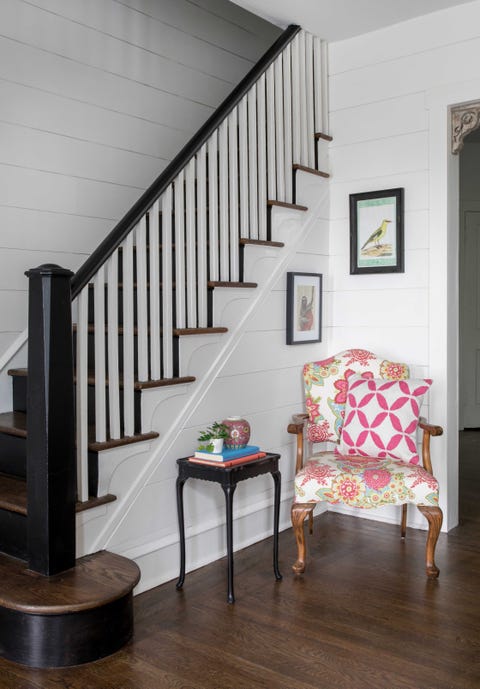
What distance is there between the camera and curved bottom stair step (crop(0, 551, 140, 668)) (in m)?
2.46

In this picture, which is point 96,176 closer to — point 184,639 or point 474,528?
point 184,639

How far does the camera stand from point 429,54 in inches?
160

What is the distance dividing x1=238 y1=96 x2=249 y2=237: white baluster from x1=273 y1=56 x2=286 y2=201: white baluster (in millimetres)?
318

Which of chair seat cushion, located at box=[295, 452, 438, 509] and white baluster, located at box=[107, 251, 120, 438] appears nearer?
white baluster, located at box=[107, 251, 120, 438]

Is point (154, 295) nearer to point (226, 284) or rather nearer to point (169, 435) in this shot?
point (226, 284)

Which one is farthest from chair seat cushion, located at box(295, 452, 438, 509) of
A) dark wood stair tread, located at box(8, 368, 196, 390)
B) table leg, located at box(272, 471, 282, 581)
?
dark wood stair tread, located at box(8, 368, 196, 390)

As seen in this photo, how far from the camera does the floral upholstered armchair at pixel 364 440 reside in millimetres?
3361

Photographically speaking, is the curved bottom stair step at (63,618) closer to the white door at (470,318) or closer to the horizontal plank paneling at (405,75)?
the horizontal plank paneling at (405,75)

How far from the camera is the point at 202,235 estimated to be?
348cm

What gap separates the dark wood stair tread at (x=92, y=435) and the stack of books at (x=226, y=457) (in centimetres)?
22

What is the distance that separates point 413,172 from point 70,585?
2993 mm

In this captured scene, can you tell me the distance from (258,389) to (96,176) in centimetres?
157

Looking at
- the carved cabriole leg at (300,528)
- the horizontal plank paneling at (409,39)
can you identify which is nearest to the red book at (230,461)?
the carved cabriole leg at (300,528)

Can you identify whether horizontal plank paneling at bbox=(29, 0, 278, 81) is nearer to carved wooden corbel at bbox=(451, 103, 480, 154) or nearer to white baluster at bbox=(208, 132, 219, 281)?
white baluster at bbox=(208, 132, 219, 281)
